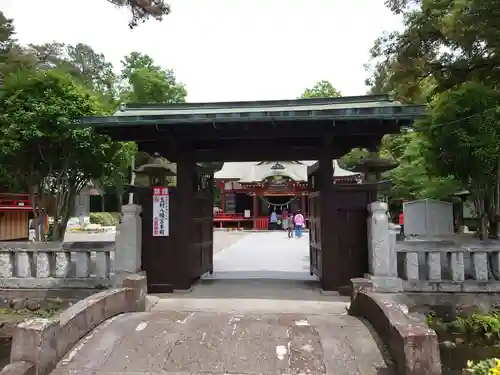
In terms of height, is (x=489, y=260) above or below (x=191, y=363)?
above

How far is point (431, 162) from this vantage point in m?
10.4

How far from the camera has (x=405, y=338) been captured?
449 cm

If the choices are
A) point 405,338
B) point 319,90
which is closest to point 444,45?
point 405,338

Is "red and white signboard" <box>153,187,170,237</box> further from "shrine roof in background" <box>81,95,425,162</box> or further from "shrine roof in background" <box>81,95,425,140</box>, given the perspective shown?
"shrine roof in background" <box>81,95,425,140</box>

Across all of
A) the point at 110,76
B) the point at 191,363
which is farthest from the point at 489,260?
the point at 110,76

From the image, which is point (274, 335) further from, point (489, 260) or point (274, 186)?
point (274, 186)

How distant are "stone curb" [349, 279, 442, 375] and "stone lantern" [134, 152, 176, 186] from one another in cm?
541

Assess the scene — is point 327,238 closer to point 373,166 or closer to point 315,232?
point 315,232

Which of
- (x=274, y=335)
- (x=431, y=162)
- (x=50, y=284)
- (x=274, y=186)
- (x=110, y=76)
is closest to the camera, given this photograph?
(x=274, y=335)

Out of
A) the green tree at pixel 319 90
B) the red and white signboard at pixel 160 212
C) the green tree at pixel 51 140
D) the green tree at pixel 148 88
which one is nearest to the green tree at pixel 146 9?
the green tree at pixel 51 140

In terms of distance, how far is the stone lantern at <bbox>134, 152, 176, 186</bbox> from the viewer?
961cm

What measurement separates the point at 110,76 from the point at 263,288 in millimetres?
40115

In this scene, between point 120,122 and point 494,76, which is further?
point 494,76

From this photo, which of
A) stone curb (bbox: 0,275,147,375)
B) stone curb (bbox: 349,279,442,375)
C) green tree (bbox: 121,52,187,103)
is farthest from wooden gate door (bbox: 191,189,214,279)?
green tree (bbox: 121,52,187,103)
